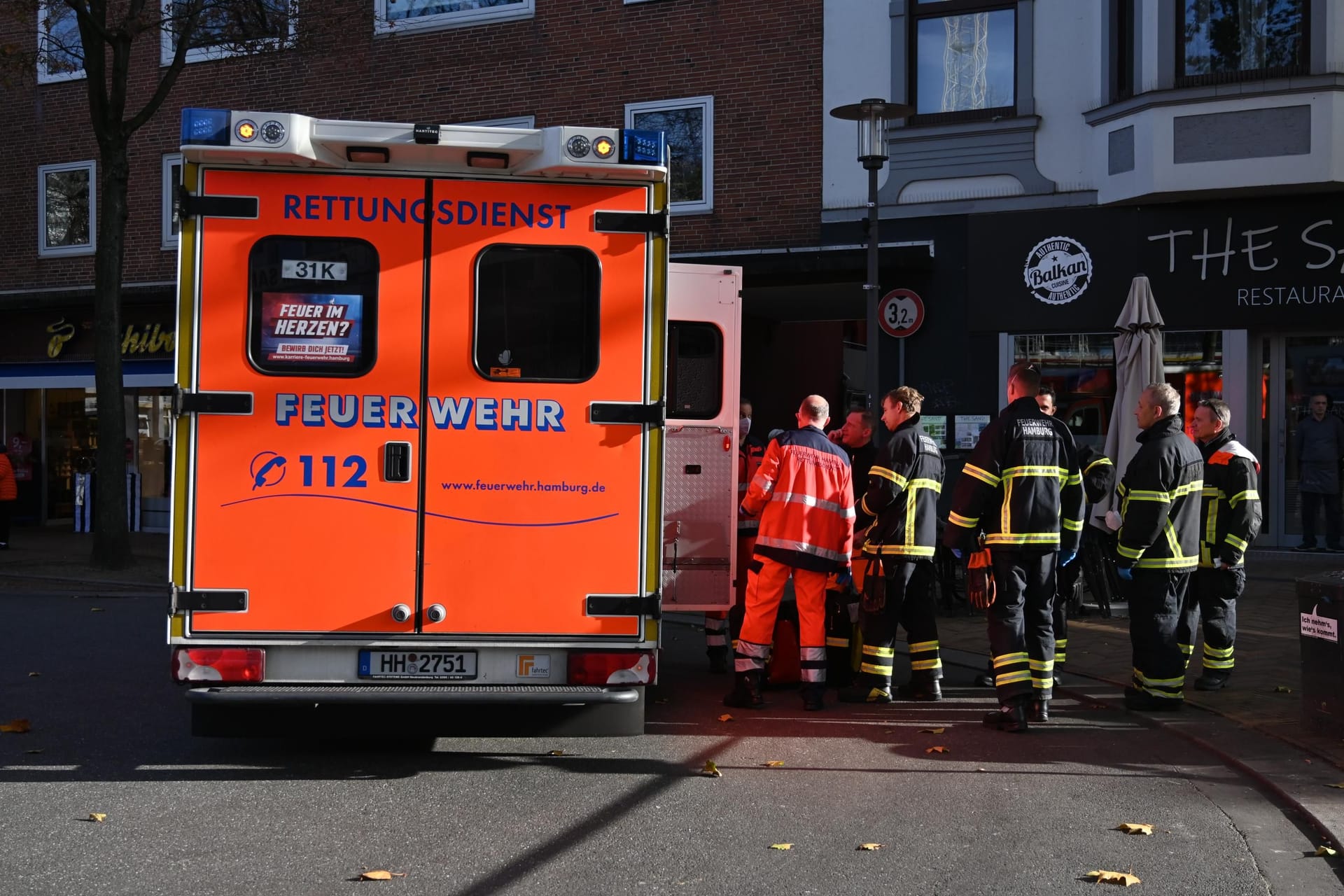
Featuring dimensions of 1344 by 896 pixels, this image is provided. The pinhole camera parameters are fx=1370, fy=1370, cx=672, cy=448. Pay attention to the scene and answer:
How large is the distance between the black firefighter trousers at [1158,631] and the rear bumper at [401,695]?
3.27 meters

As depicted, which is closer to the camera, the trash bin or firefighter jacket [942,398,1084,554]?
the trash bin

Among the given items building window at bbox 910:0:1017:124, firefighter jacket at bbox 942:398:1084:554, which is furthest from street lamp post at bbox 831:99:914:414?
building window at bbox 910:0:1017:124

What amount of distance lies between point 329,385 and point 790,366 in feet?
42.9

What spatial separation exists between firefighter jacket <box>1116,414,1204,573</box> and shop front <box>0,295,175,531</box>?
17.5 metres

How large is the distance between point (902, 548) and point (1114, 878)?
3.34m

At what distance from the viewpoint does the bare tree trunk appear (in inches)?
618

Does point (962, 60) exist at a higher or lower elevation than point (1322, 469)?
higher

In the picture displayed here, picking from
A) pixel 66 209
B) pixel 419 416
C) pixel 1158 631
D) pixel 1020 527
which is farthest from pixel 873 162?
pixel 66 209

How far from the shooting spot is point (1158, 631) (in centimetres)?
763

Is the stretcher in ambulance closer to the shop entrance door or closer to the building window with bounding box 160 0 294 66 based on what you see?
the building window with bounding box 160 0 294 66

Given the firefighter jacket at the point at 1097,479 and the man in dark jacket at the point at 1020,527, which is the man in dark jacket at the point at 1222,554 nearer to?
the firefighter jacket at the point at 1097,479

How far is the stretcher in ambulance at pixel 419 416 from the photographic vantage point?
599 centimetres

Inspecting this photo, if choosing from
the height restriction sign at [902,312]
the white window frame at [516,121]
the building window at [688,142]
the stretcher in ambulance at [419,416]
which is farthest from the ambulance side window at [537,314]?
the white window frame at [516,121]

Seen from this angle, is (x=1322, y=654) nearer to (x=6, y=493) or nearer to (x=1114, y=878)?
(x=1114, y=878)
